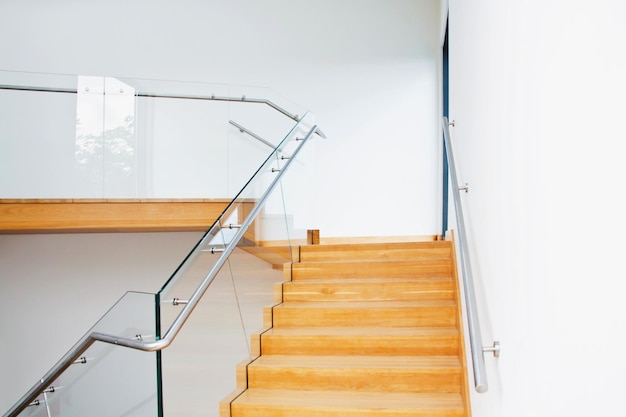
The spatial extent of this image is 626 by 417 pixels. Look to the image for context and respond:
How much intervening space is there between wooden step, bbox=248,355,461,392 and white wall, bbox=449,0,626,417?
2.95ft

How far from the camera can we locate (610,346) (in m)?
0.94

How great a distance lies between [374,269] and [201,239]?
6.26ft

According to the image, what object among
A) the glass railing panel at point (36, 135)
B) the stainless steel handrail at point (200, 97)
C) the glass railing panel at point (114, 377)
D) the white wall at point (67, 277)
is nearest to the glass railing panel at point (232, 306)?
the glass railing panel at point (114, 377)

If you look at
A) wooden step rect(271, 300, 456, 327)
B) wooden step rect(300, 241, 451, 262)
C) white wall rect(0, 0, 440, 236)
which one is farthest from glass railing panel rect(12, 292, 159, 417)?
white wall rect(0, 0, 440, 236)

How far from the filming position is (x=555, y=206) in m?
1.27

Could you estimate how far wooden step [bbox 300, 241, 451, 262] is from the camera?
186 inches

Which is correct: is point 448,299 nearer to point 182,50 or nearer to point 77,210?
point 77,210

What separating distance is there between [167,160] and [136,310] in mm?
3255

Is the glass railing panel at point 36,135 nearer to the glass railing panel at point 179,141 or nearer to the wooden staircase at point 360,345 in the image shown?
the glass railing panel at point 179,141

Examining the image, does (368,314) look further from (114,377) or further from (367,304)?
(114,377)

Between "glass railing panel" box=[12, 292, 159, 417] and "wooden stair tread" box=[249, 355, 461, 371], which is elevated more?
"glass railing panel" box=[12, 292, 159, 417]

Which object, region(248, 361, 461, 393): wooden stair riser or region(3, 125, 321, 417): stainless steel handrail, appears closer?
region(3, 125, 321, 417): stainless steel handrail

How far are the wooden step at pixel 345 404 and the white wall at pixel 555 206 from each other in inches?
26.2

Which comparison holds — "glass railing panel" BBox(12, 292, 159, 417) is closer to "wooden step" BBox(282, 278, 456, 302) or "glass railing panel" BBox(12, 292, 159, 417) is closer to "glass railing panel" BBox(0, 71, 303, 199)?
"wooden step" BBox(282, 278, 456, 302)
